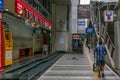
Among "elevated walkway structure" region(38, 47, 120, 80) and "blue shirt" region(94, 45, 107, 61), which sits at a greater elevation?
"blue shirt" region(94, 45, 107, 61)

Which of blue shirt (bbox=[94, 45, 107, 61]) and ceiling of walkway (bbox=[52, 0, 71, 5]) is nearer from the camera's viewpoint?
blue shirt (bbox=[94, 45, 107, 61])

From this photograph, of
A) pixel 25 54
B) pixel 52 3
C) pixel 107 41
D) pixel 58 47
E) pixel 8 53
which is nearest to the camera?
pixel 8 53

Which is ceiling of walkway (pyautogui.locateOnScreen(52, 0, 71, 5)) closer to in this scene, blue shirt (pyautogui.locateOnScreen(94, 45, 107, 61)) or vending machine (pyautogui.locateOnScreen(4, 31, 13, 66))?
vending machine (pyautogui.locateOnScreen(4, 31, 13, 66))

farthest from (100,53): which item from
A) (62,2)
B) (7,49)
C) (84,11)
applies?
(84,11)

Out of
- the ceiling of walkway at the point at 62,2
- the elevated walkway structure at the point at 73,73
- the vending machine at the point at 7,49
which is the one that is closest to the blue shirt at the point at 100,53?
the elevated walkway structure at the point at 73,73

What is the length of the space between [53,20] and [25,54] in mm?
16772

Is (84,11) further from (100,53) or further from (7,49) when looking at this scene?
(100,53)

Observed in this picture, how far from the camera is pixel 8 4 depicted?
51.0ft

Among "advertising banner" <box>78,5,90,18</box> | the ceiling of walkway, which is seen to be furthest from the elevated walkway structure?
"advertising banner" <box>78,5,90,18</box>

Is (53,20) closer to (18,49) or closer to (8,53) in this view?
(18,49)

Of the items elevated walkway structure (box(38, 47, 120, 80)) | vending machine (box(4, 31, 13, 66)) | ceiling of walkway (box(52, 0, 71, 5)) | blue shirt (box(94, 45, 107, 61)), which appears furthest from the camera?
ceiling of walkway (box(52, 0, 71, 5))

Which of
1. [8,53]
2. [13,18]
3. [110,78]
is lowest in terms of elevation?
[110,78]

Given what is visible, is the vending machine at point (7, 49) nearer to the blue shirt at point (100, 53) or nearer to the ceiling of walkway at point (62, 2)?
the blue shirt at point (100, 53)

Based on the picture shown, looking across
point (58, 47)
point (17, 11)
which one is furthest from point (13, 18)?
point (58, 47)
